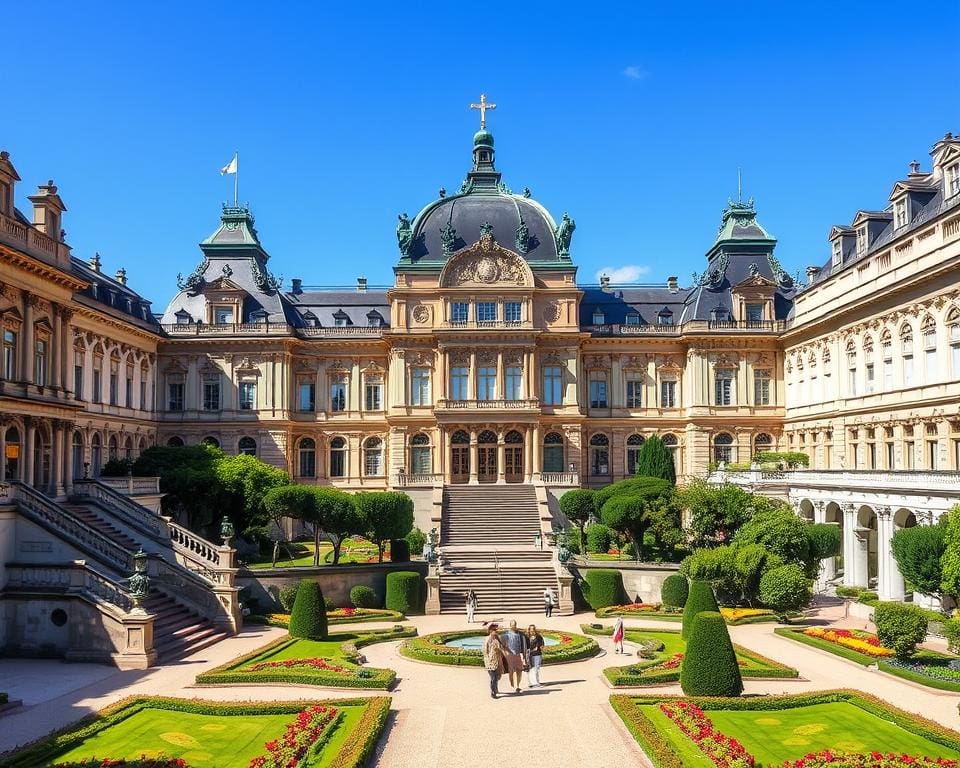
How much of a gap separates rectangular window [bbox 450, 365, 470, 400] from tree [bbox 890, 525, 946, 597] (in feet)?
101

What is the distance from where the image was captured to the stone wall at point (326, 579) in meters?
36.8

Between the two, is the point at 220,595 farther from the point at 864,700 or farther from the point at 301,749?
the point at 864,700

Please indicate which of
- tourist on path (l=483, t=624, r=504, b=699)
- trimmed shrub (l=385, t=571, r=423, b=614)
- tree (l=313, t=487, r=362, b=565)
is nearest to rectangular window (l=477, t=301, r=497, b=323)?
tree (l=313, t=487, r=362, b=565)

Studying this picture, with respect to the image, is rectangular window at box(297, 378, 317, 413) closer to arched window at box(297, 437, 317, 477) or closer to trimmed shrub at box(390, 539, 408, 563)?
arched window at box(297, 437, 317, 477)

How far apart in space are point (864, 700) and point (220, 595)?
22.5 metres

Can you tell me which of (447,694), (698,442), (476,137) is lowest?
(447,694)

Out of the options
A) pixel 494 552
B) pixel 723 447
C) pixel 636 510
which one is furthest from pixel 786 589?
pixel 723 447

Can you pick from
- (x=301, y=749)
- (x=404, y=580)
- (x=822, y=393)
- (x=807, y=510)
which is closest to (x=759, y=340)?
(x=822, y=393)

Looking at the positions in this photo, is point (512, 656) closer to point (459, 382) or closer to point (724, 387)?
point (459, 382)

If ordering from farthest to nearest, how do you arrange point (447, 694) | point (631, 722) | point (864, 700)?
Result: 1. point (447, 694)
2. point (864, 700)
3. point (631, 722)

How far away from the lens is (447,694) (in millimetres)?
23719

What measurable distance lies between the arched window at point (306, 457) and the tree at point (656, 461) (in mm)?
21839

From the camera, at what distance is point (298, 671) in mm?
25078

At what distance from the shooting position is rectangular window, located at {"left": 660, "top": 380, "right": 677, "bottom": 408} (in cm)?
6009
